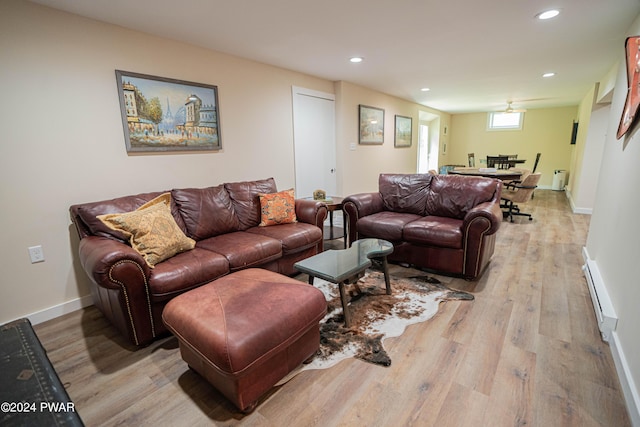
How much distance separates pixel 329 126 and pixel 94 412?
411cm

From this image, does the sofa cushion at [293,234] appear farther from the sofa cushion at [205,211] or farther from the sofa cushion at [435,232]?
A: the sofa cushion at [435,232]

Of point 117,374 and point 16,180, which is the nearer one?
point 117,374

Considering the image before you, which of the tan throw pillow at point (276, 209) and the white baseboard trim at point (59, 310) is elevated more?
the tan throw pillow at point (276, 209)

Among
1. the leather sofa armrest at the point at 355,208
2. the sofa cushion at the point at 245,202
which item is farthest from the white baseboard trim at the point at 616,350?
the sofa cushion at the point at 245,202

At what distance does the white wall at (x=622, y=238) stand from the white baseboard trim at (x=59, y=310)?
3.56 metres

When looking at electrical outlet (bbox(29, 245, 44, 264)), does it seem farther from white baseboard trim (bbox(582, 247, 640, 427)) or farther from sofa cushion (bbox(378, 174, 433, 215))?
white baseboard trim (bbox(582, 247, 640, 427))

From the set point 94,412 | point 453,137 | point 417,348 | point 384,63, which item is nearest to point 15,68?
point 94,412

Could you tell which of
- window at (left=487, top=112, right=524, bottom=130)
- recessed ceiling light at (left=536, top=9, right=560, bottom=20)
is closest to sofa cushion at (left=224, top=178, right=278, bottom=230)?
recessed ceiling light at (left=536, top=9, right=560, bottom=20)

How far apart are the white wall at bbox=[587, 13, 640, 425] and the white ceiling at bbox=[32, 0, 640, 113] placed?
60cm

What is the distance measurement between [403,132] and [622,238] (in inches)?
194

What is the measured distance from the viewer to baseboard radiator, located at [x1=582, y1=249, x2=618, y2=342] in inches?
71.2

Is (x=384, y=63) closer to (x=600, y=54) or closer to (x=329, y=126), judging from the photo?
(x=329, y=126)

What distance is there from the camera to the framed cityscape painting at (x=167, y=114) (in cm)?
249

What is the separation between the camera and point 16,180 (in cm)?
204
